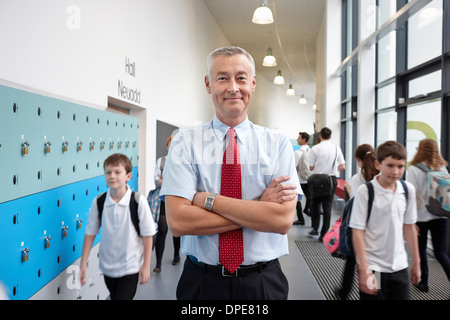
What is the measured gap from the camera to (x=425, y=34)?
4746 mm

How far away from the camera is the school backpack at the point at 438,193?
9.65 ft

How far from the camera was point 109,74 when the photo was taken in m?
3.55

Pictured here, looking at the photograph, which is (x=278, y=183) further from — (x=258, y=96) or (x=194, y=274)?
(x=258, y=96)

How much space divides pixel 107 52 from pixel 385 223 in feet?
9.18

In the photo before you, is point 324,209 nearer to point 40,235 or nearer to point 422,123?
point 422,123

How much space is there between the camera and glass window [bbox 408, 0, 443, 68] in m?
4.36

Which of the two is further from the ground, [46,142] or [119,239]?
[46,142]

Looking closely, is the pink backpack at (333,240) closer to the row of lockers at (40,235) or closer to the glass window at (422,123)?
the row of lockers at (40,235)

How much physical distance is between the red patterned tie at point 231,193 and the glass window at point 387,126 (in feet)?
17.4

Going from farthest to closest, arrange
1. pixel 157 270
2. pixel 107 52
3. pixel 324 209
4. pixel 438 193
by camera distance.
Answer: pixel 324 209, pixel 157 270, pixel 107 52, pixel 438 193

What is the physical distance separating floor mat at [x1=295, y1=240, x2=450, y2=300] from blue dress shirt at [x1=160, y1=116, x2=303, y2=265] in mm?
2277

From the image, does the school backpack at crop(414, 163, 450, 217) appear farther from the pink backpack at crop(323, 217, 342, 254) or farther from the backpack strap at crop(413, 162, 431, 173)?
the pink backpack at crop(323, 217, 342, 254)

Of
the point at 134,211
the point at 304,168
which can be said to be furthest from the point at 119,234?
the point at 304,168

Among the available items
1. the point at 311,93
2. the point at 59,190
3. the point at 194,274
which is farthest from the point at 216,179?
the point at 311,93
